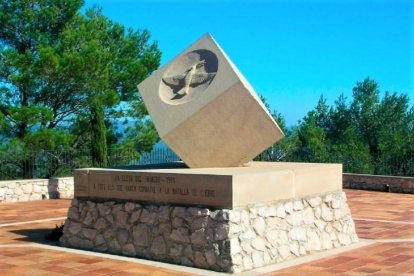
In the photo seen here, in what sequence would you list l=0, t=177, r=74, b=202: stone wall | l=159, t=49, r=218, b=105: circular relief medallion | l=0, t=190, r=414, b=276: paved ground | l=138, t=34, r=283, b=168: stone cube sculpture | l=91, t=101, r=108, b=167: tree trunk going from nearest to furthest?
l=0, t=190, r=414, b=276: paved ground
l=138, t=34, r=283, b=168: stone cube sculpture
l=159, t=49, r=218, b=105: circular relief medallion
l=0, t=177, r=74, b=202: stone wall
l=91, t=101, r=108, b=167: tree trunk

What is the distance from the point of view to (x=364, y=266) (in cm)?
732

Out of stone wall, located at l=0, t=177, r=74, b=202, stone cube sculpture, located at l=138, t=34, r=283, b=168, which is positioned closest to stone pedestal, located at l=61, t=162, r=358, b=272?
stone cube sculpture, located at l=138, t=34, r=283, b=168

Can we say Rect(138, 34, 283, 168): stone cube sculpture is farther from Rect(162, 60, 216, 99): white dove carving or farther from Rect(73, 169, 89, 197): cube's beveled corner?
Rect(73, 169, 89, 197): cube's beveled corner

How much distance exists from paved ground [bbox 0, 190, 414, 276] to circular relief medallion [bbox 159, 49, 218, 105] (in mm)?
2606

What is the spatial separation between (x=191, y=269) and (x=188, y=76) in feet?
10.4

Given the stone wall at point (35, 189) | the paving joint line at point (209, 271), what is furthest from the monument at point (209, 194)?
the stone wall at point (35, 189)

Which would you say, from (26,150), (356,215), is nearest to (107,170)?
(356,215)

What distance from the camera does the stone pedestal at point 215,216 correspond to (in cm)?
734

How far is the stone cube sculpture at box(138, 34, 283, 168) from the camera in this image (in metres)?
8.31

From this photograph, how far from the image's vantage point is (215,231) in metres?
7.32

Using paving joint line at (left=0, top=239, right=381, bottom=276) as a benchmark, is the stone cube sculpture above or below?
above

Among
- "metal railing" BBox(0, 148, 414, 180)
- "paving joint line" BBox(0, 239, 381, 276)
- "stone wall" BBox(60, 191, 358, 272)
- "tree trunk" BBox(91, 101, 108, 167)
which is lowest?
"paving joint line" BBox(0, 239, 381, 276)

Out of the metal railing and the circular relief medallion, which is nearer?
the circular relief medallion

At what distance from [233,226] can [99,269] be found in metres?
1.82
